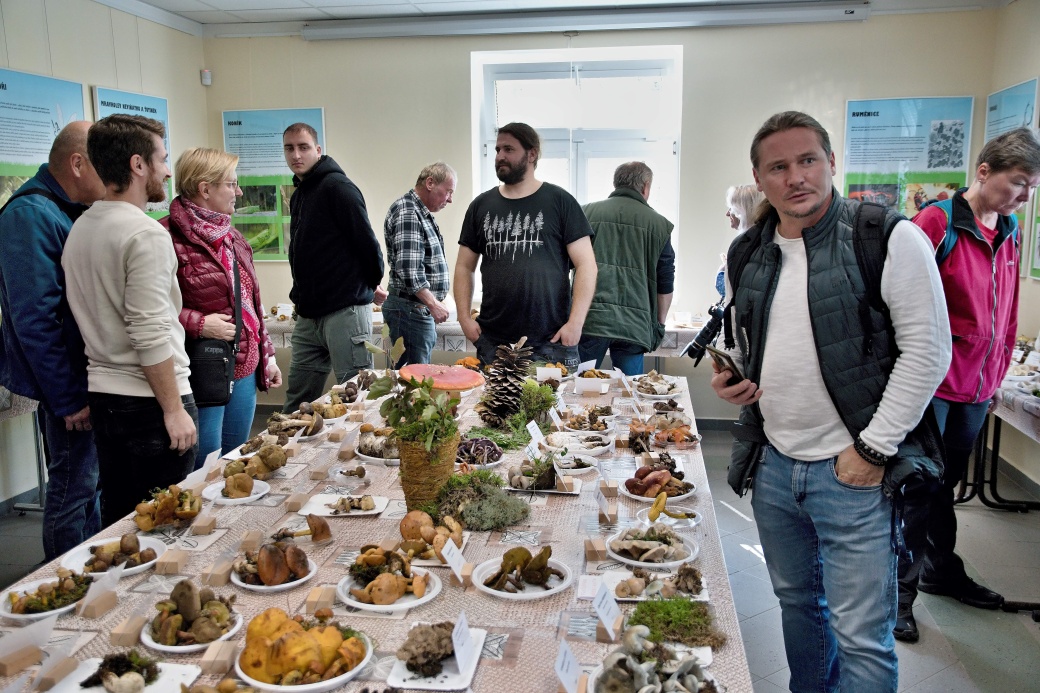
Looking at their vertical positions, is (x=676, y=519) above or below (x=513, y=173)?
below

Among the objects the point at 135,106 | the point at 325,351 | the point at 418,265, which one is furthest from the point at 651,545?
the point at 135,106

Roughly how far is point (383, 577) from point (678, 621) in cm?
53

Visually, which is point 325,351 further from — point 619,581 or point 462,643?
point 462,643

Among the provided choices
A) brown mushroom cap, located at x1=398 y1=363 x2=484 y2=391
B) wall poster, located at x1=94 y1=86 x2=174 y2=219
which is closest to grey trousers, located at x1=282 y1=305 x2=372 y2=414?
brown mushroom cap, located at x1=398 y1=363 x2=484 y2=391

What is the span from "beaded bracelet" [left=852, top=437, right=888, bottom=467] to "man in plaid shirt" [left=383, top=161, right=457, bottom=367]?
290cm

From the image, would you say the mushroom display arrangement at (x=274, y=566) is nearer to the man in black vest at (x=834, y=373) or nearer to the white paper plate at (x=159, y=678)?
the white paper plate at (x=159, y=678)

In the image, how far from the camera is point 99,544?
1.65 m

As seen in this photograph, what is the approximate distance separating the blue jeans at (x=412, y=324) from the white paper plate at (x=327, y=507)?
234cm

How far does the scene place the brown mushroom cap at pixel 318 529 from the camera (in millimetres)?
1694

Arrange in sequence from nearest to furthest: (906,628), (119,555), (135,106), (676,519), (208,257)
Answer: (119,555) → (676,519) → (208,257) → (906,628) → (135,106)

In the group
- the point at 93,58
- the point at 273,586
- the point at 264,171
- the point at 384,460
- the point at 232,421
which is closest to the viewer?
the point at 273,586

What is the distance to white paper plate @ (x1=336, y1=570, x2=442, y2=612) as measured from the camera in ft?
4.59

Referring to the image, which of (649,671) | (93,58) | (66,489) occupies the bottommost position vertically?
(66,489)

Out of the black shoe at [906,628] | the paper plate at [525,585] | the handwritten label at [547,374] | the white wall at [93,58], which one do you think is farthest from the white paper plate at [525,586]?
the white wall at [93,58]
